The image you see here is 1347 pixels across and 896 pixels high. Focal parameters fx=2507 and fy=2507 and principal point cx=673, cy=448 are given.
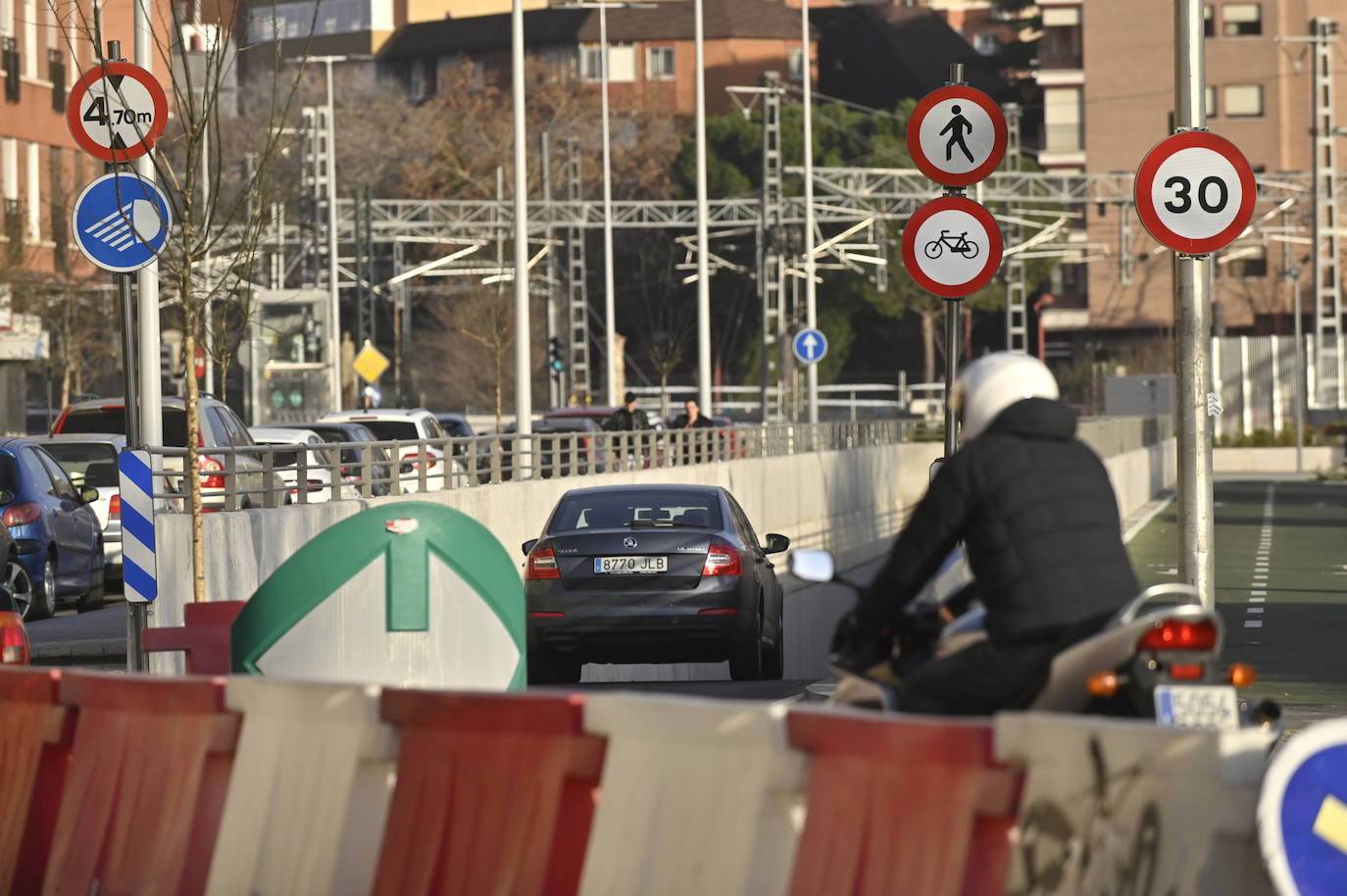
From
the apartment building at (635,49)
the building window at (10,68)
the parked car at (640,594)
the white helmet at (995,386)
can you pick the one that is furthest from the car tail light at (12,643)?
the apartment building at (635,49)

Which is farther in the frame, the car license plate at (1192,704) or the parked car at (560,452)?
the parked car at (560,452)

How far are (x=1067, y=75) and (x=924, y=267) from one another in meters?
85.0

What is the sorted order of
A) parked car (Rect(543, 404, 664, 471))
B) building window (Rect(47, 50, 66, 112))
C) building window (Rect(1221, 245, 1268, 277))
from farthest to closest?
building window (Rect(1221, 245, 1268, 277)) < building window (Rect(47, 50, 66, 112)) < parked car (Rect(543, 404, 664, 471))

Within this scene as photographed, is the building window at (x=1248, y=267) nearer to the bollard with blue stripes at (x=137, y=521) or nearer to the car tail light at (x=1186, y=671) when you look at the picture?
the bollard with blue stripes at (x=137, y=521)

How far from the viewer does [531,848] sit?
660 centimetres

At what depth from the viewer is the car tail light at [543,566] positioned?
58.3ft

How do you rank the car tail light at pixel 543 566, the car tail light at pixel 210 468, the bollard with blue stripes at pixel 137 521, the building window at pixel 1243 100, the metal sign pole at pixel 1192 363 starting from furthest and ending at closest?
the building window at pixel 1243 100, the car tail light at pixel 210 468, the car tail light at pixel 543 566, the bollard with blue stripes at pixel 137 521, the metal sign pole at pixel 1192 363

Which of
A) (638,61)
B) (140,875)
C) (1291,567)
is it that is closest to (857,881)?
(140,875)

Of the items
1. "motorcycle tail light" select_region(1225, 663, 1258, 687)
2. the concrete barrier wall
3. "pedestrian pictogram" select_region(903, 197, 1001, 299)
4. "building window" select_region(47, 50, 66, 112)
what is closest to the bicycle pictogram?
"pedestrian pictogram" select_region(903, 197, 1001, 299)

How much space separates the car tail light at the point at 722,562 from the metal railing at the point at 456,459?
3.33 meters

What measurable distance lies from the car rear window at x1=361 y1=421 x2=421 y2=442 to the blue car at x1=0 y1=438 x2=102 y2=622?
465 inches

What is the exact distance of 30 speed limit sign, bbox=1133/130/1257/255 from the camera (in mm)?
11219

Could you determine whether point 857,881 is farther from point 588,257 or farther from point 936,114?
point 588,257

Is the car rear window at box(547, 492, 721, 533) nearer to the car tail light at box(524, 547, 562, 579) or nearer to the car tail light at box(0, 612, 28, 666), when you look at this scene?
the car tail light at box(524, 547, 562, 579)
